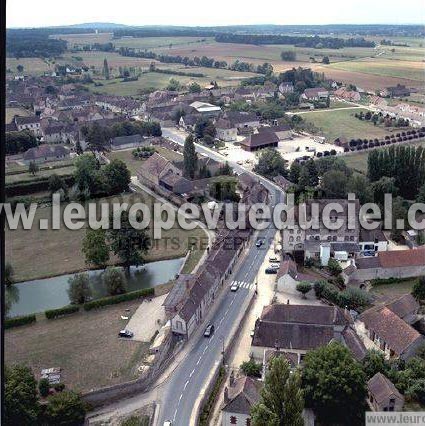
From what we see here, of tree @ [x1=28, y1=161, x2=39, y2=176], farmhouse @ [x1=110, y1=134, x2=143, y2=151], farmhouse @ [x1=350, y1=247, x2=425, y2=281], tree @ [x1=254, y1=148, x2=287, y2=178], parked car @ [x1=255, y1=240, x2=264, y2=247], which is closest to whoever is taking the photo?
farmhouse @ [x1=350, y1=247, x2=425, y2=281]

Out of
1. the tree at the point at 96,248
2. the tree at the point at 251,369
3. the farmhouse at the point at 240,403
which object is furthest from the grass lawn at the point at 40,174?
the farmhouse at the point at 240,403

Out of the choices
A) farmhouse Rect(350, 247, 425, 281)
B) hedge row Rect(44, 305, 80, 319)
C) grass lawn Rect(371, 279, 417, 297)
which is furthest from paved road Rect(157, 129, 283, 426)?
hedge row Rect(44, 305, 80, 319)

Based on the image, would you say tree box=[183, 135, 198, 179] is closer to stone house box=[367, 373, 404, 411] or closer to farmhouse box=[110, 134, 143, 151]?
farmhouse box=[110, 134, 143, 151]

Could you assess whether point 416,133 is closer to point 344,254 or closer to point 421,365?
point 344,254

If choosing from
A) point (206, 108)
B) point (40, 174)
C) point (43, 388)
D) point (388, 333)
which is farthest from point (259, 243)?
point (206, 108)

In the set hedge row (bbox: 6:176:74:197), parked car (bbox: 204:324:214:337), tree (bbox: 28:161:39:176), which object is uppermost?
tree (bbox: 28:161:39:176)

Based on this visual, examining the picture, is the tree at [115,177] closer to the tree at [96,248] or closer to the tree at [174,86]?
the tree at [96,248]

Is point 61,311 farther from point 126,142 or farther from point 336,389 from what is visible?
point 126,142
